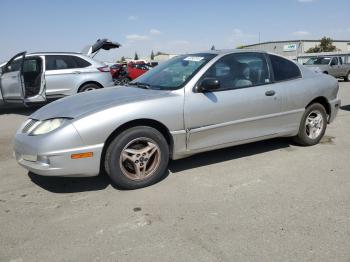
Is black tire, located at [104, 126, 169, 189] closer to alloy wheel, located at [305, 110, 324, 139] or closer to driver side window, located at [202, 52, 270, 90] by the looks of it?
driver side window, located at [202, 52, 270, 90]

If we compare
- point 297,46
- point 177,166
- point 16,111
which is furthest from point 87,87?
point 297,46

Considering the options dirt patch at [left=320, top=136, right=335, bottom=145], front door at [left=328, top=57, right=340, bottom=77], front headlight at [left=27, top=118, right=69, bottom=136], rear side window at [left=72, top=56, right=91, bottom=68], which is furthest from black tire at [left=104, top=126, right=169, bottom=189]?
front door at [left=328, top=57, right=340, bottom=77]

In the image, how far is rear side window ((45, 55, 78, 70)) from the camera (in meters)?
9.64

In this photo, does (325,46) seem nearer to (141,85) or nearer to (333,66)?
(333,66)

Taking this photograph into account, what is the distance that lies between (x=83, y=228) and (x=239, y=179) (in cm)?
191

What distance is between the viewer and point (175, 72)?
15.6 feet

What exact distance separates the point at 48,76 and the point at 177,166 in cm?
598

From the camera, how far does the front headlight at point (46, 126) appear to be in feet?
12.3

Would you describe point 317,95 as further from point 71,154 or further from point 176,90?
point 71,154

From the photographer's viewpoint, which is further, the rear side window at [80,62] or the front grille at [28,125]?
the rear side window at [80,62]

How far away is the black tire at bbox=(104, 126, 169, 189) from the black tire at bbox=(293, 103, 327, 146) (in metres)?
2.34

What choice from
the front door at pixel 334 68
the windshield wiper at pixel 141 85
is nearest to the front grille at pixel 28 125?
the windshield wiper at pixel 141 85

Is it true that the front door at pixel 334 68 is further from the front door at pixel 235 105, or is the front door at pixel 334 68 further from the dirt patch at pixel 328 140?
the front door at pixel 235 105

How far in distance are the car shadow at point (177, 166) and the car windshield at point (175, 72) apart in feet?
3.52
